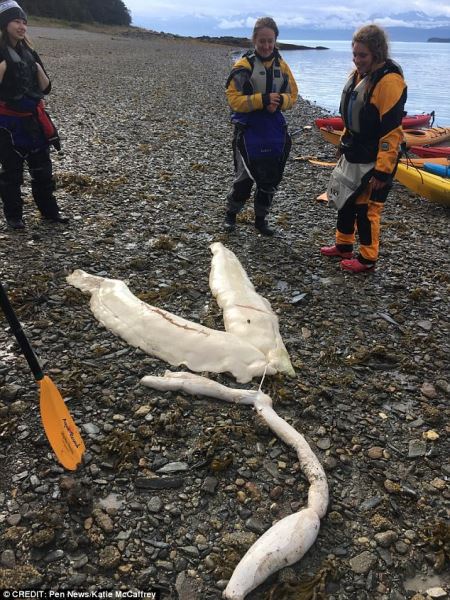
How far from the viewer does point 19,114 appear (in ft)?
20.3

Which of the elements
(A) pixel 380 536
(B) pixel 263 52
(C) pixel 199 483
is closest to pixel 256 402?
(C) pixel 199 483

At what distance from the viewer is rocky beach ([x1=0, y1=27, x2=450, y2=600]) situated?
120 inches

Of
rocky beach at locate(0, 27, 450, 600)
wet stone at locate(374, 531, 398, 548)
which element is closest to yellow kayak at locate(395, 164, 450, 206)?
rocky beach at locate(0, 27, 450, 600)

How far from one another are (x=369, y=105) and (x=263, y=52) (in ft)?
5.52

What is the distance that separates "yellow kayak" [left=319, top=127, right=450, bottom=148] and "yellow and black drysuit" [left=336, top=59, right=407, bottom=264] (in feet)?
31.7

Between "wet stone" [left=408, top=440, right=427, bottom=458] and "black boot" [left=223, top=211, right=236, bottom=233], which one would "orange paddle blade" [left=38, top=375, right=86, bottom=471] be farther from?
"black boot" [left=223, top=211, right=236, bottom=233]

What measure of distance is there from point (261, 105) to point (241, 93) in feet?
1.11

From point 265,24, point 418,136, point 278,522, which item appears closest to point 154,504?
point 278,522

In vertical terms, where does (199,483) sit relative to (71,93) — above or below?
below

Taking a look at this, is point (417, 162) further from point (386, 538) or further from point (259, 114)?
point (386, 538)

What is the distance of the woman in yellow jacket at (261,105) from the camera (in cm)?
627

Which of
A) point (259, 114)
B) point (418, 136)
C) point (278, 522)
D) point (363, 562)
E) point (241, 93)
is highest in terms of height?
point (241, 93)

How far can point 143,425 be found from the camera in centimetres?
403

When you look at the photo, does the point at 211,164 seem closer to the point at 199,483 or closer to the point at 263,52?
the point at 263,52
